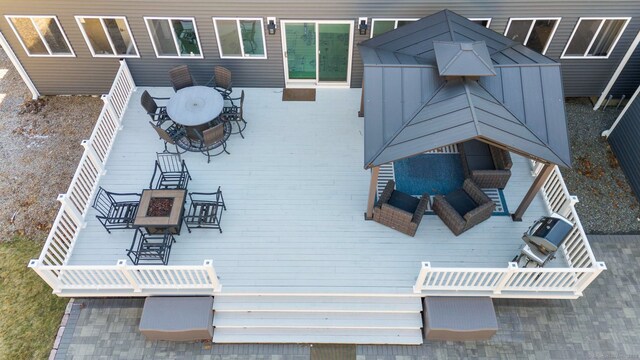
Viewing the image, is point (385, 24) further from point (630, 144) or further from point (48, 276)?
point (48, 276)

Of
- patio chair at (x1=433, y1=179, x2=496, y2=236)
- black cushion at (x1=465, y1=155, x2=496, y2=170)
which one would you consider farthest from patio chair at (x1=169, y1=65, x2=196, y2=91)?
black cushion at (x1=465, y1=155, x2=496, y2=170)

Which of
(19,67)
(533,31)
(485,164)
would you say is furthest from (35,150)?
(533,31)

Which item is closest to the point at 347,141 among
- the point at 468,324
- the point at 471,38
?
the point at 471,38

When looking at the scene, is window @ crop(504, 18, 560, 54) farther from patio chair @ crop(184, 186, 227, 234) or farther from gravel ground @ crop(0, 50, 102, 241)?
gravel ground @ crop(0, 50, 102, 241)

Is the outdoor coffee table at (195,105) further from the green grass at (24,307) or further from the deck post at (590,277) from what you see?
the deck post at (590,277)

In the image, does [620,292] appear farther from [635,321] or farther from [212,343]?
[212,343]
